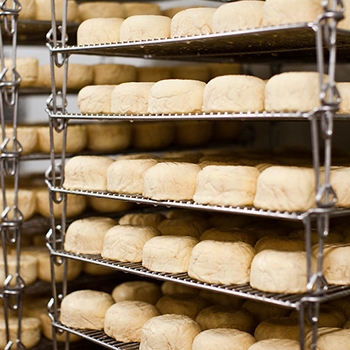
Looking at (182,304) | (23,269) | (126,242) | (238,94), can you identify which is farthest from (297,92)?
(23,269)

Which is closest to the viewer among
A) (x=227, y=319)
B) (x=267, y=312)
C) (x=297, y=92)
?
(x=297, y=92)

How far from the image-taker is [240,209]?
81.5 inches

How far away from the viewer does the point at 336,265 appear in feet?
6.81

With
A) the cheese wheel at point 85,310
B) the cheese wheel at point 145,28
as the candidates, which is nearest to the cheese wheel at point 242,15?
the cheese wheel at point 145,28

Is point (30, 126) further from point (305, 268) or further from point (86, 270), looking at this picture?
point (305, 268)

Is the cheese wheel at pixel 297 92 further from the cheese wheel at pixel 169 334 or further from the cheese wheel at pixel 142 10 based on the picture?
the cheese wheel at pixel 142 10

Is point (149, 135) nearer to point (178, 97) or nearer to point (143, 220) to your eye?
point (143, 220)

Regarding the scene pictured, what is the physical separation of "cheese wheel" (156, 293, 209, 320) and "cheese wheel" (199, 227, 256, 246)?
29cm

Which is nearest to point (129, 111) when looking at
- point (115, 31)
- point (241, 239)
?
point (115, 31)

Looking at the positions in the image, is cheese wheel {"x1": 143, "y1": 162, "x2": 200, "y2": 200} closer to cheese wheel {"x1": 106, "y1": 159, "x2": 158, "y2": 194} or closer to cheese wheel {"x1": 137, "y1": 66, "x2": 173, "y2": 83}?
cheese wheel {"x1": 106, "y1": 159, "x2": 158, "y2": 194}

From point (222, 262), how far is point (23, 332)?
120 centimetres

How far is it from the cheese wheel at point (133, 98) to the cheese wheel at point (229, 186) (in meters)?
0.43

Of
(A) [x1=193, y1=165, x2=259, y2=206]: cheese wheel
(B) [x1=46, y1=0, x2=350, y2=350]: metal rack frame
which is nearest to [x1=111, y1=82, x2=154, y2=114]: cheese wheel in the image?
(B) [x1=46, y1=0, x2=350, y2=350]: metal rack frame

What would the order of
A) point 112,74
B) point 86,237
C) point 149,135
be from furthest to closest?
point 149,135, point 112,74, point 86,237
